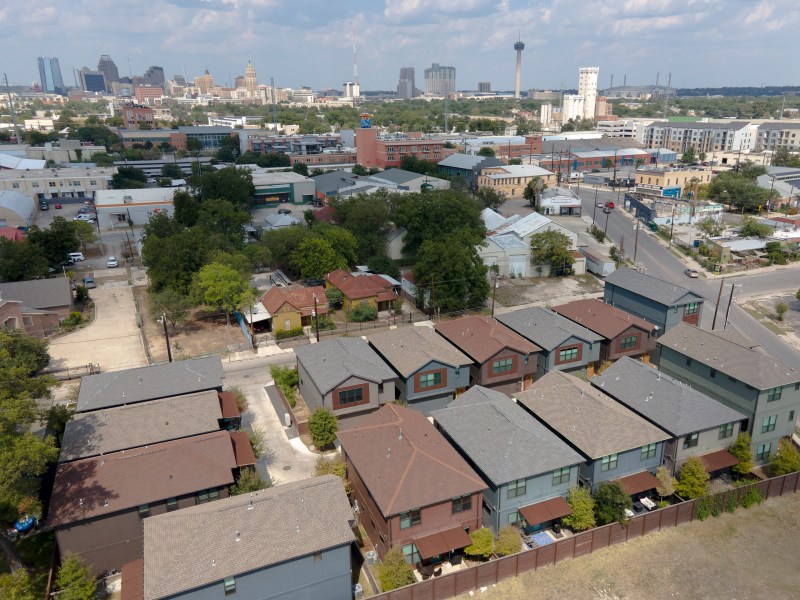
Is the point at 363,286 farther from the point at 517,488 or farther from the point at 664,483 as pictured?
the point at 664,483

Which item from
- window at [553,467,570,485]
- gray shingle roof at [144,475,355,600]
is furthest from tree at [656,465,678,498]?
gray shingle roof at [144,475,355,600]

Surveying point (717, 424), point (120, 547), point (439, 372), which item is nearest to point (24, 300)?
point (120, 547)

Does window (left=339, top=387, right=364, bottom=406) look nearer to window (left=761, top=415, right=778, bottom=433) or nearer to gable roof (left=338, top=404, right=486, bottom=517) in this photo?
gable roof (left=338, top=404, right=486, bottom=517)

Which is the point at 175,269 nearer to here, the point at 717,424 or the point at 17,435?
the point at 17,435

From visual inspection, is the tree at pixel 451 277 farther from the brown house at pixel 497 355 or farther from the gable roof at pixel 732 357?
the gable roof at pixel 732 357

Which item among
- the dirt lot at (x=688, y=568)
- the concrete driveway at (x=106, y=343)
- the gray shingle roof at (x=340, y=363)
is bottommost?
the dirt lot at (x=688, y=568)

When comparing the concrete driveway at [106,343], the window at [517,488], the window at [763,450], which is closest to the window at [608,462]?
the window at [517,488]
